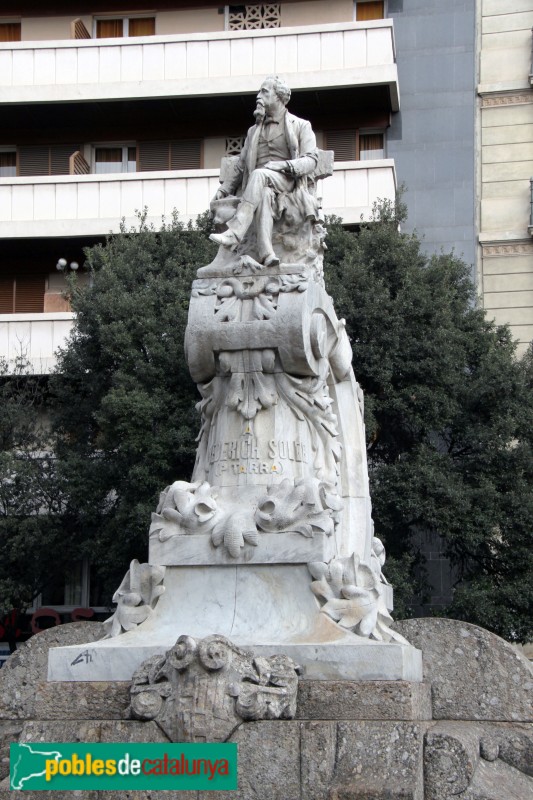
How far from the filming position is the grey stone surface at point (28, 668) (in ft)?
35.9

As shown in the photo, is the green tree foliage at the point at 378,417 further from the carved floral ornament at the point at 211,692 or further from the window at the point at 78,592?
the carved floral ornament at the point at 211,692

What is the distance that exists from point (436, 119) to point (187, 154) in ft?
19.1

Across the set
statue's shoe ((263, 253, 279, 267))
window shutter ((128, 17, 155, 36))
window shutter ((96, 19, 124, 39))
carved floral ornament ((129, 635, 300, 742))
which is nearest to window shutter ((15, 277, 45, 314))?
window shutter ((96, 19, 124, 39))

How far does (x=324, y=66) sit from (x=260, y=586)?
21.1m

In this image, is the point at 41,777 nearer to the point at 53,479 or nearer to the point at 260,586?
the point at 260,586

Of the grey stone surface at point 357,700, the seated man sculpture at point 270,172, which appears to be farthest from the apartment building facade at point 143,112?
the grey stone surface at point 357,700

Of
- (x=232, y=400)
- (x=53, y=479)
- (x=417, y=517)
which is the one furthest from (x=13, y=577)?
(x=232, y=400)

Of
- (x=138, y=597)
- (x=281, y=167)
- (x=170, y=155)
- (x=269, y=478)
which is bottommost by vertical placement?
(x=138, y=597)

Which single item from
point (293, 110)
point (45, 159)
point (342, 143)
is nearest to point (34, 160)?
point (45, 159)

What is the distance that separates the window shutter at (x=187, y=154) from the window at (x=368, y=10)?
189 inches

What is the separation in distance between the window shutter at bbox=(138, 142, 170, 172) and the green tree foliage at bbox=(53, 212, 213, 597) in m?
7.33

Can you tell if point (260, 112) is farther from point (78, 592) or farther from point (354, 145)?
point (354, 145)

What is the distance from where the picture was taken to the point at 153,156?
30.6 meters

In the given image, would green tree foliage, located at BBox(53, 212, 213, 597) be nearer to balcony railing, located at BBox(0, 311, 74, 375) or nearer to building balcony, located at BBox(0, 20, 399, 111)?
balcony railing, located at BBox(0, 311, 74, 375)
